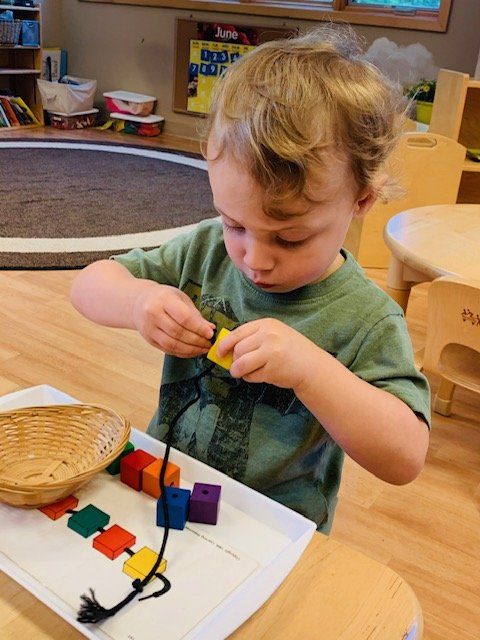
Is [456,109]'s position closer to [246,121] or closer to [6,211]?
[6,211]

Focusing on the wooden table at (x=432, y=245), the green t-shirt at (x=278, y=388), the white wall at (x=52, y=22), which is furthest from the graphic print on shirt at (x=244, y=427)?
the white wall at (x=52, y=22)

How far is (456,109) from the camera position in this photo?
8.56 ft

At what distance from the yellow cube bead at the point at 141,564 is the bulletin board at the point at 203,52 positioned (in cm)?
401

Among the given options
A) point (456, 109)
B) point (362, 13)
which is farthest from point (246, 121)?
point (362, 13)

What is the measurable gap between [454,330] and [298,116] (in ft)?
2.69

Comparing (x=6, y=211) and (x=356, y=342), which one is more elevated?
(x=356, y=342)

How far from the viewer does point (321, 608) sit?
466 millimetres

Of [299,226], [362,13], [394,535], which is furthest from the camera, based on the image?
[362,13]

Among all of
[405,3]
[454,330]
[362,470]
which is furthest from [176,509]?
[405,3]

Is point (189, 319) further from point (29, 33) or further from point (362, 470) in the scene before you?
point (29, 33)

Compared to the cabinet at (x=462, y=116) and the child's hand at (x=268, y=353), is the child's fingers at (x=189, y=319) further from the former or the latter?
the cabinet at (x=462, y=116)

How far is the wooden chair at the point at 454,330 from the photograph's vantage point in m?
1.19

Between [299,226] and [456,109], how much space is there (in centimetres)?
231

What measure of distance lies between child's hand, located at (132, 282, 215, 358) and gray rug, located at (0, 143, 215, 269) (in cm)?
185
